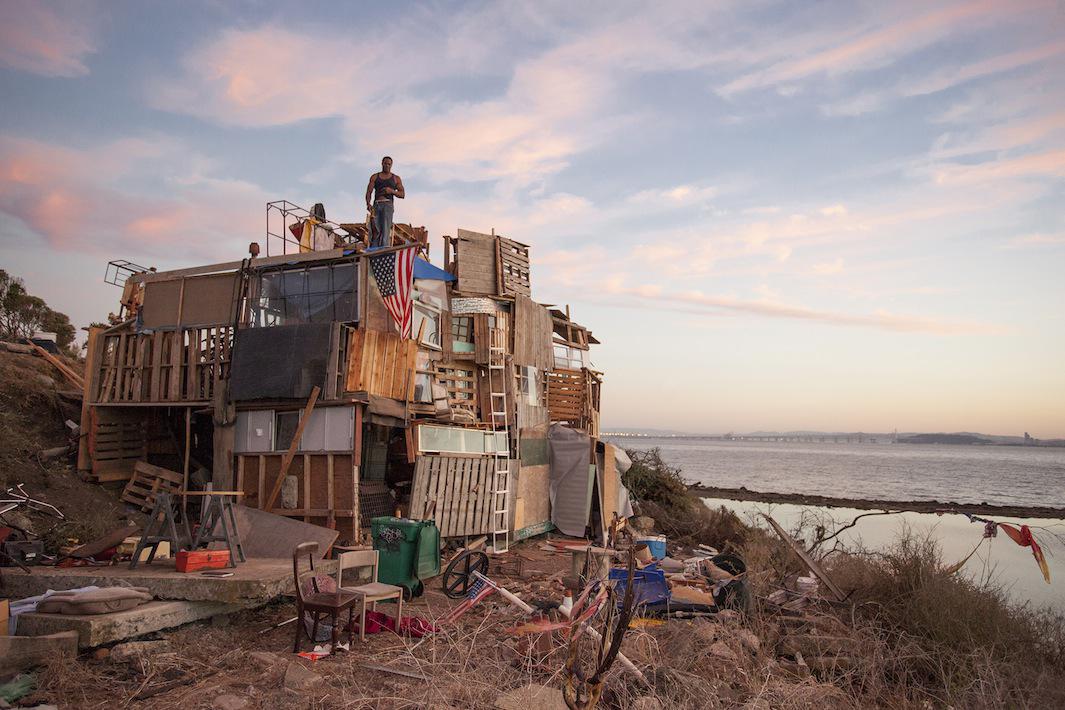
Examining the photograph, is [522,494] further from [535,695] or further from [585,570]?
[535,695]

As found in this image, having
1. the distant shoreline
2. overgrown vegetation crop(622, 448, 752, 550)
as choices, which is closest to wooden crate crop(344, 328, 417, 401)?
overgrown vegetation crop(622, 448, 752, 550)

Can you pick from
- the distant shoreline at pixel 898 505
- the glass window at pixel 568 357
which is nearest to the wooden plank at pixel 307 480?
the glass window at pixel 568 357

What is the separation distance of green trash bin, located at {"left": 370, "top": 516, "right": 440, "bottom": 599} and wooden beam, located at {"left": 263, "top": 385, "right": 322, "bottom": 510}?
3445mm

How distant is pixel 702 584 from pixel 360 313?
8.20 m

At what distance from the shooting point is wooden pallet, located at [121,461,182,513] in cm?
1526

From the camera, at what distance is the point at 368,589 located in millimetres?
8711

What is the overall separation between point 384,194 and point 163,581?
9.47 meters

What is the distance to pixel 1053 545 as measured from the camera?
82.1ft

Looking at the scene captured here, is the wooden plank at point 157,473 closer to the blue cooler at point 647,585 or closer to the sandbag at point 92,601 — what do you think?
the sandbag at point 92,601

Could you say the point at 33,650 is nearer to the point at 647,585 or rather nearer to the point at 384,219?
the point at 647,585

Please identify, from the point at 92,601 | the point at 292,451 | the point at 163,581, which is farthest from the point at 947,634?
the point at 292,451

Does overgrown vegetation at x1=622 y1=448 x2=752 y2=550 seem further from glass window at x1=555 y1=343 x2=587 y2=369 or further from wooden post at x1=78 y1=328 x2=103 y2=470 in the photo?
wooden post at x1=78 y1=328 x2=103 y2=470

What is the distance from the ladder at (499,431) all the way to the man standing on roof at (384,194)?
11.6 feet

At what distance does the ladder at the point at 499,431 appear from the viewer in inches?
638
